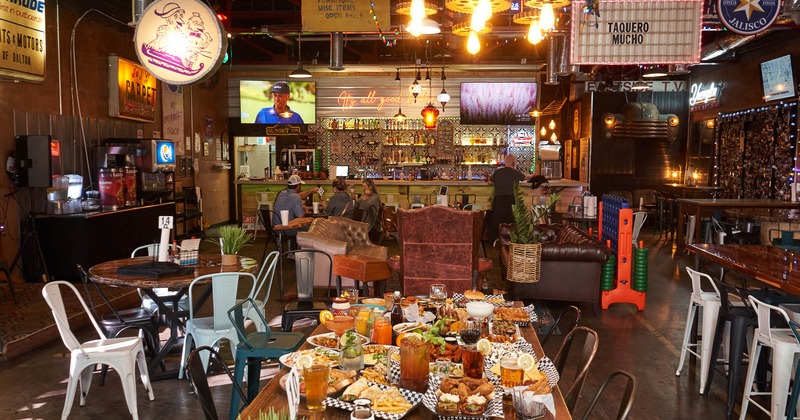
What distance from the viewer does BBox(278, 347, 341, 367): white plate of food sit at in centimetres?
262

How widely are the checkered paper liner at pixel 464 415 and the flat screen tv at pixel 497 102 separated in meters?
13.6

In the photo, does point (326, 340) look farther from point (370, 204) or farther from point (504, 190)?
point (504, 190)

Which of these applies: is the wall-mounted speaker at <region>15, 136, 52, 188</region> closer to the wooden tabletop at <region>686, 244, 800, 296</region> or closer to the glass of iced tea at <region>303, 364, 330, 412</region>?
the glass of iced tea at <region>303, 364, 330, 412</region>

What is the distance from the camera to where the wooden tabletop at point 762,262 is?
13.9ft

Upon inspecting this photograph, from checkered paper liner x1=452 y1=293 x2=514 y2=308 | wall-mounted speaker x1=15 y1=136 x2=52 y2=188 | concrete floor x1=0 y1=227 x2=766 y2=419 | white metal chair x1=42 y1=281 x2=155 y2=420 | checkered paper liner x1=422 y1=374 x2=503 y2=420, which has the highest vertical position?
wall-mounted speaker x1=15 y1=136 x2=52 y2=188

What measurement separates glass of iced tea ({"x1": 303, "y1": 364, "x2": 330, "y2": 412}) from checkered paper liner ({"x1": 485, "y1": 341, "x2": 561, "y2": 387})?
70 cm

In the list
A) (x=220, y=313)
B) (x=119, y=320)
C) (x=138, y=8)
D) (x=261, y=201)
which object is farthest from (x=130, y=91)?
(x=220, y=313)

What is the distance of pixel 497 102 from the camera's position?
15.7 m

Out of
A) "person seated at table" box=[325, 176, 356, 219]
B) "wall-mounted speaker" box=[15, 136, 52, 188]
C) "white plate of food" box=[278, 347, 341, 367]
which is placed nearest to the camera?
"white plate of food" box=[278, 347, 341, 367]

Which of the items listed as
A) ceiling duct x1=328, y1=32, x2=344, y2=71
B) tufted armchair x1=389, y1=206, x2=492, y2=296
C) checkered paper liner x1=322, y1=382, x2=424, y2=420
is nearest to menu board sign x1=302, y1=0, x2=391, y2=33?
ceiling duct x1=328, y1=32, x2=344, y2=71

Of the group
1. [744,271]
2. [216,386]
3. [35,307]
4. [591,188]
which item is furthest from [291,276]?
[591,188]

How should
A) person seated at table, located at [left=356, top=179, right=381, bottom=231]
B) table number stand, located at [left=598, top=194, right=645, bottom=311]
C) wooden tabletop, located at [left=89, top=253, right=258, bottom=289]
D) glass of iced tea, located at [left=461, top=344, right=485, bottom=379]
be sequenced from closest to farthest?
glass of iced tea, located at [left=461, top=344, right=485, bottom=379] < wooden tabletop, located at [left=89, top=253, right=258, bottom=289] < table number stand, located at [left=598, top=194, right=645, bottom=311] < person seated at table, located at [left=356, top=179, right=381, bottom=231]

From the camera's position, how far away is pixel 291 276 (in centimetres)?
946

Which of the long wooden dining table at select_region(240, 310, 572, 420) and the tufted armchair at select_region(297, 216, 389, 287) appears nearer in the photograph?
the long wooden dining table at select_region(240, 310, 572, 420)
